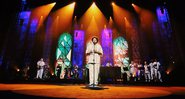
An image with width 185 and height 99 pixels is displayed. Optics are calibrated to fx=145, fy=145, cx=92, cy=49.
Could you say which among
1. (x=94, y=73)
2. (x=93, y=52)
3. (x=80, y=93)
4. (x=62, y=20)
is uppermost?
(x=62, y=20)

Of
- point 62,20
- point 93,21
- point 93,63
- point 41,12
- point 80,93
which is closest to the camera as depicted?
point 80,93

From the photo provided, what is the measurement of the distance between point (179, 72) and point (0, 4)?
10.6 metres

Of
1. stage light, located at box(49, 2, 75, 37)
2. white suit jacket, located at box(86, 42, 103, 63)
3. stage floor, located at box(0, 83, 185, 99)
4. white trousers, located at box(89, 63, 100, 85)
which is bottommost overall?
stage floor, located at box(0, 83, 185, 99)

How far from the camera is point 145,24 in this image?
15.6 m

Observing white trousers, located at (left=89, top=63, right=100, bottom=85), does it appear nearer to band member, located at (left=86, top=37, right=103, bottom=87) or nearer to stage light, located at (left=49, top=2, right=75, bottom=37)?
band member, located at (left=86, top=37, right=103, bottom=87)

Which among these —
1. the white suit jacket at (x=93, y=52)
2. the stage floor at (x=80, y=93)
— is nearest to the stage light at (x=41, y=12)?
the white suit jacket at (x=93, y=52)

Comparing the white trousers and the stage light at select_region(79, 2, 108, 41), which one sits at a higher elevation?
the stage light at select_region(79, 2, 108, 41)

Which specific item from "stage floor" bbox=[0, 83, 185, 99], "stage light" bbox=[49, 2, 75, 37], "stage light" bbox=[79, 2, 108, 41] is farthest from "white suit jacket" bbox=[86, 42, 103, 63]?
"stage light" bbox=[79, 2, 108, 41]

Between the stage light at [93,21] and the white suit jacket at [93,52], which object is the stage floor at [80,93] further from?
the stage light at [93,21]

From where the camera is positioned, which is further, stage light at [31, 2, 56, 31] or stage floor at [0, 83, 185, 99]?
stage light at [31, 2, 56, 31]

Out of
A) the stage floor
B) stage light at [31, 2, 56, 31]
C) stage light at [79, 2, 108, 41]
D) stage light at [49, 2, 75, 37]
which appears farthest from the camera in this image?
stage light at [79, 2, 108, 41]

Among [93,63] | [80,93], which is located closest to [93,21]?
[93,63]

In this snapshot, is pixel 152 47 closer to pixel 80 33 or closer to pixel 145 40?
pixel 145 40

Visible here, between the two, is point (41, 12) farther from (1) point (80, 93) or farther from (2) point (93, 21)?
(1) point (80, 93)
